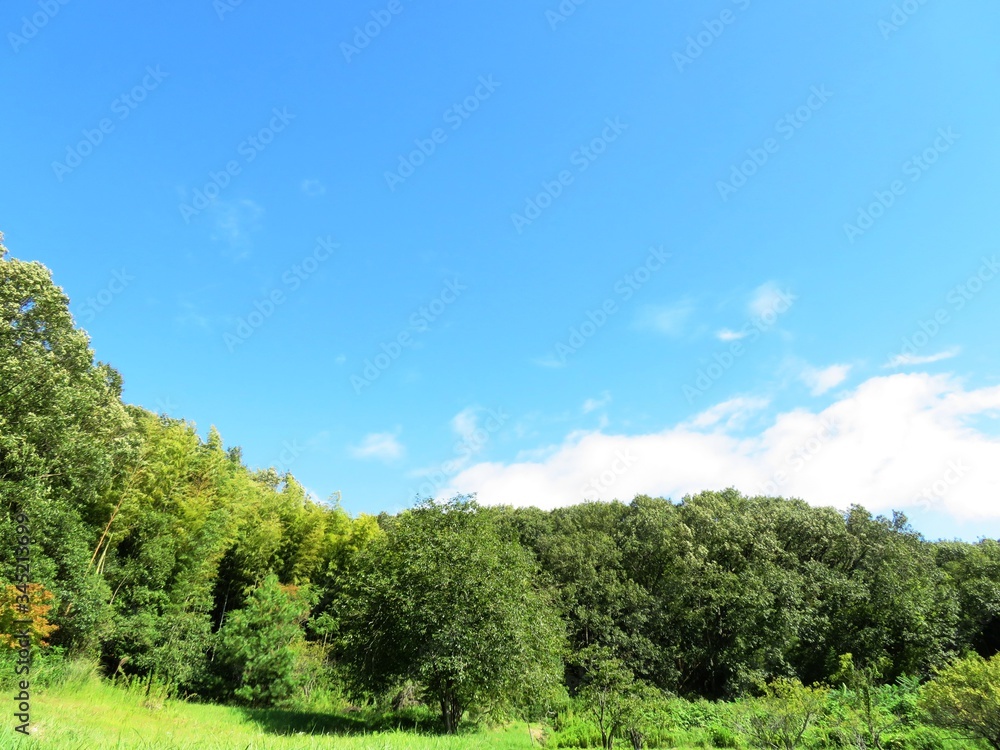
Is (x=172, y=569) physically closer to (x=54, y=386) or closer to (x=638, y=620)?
(x=54, y=386)

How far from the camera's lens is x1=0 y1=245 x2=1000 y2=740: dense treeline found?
747 inches

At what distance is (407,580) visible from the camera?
1995 cm

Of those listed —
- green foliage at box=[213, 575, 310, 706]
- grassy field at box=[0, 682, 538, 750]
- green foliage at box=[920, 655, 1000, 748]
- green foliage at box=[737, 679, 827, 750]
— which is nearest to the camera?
grassy field at box=[0, 682, 538, 750]

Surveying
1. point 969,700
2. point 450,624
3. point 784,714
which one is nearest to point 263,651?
point 450,624

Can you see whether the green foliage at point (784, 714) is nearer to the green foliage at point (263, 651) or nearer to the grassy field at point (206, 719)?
the grassy field at point (206, 719)

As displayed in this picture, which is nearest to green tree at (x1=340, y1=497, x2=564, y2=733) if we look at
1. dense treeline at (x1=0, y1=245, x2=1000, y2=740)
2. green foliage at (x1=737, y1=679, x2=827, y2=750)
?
dense treeline at (x1=0, y1=245, x2=1000, y2=740)

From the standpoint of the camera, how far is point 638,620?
110 feet

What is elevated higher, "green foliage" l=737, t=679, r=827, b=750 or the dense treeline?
the dense treeline

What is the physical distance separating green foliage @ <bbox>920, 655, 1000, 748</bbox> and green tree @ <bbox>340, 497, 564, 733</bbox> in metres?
12.3

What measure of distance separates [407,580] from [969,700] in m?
17.9

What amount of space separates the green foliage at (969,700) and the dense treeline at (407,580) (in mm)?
4879

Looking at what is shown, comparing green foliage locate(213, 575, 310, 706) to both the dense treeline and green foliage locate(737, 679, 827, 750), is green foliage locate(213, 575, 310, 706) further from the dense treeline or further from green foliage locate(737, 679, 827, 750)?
green foliage locate(737, 679, 827, 750)

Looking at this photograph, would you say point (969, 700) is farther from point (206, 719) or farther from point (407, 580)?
point (206, 719)

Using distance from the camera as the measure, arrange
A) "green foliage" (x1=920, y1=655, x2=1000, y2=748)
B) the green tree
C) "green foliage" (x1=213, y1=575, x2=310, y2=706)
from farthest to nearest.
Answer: "green foliage" (x1=213, y1=575, x2=310, y2=706)
the green tree
"green foliage" (x1=920, y1=655, x2=1000, y2=748)
